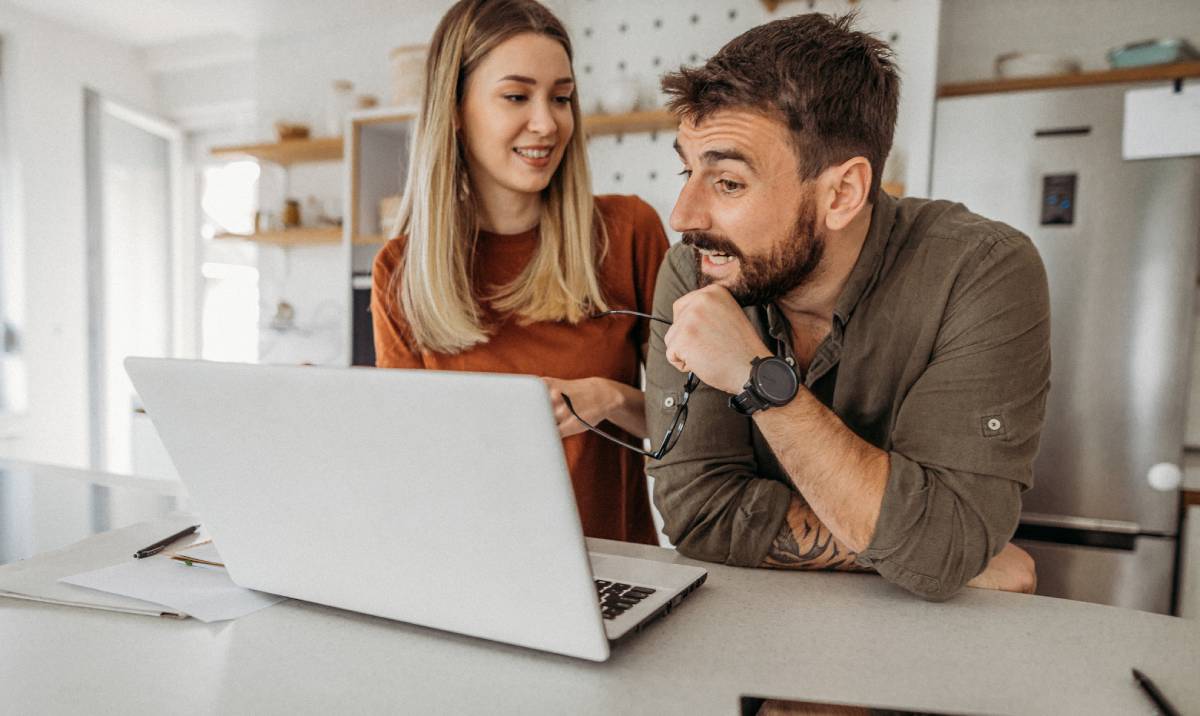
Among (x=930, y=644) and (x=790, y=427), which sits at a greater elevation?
(x=790, y=427)

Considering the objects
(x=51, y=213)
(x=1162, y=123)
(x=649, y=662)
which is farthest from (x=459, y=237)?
(x=51, y=213)

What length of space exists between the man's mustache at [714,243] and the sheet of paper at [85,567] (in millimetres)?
692

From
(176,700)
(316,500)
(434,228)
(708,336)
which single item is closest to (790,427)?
(708,336)

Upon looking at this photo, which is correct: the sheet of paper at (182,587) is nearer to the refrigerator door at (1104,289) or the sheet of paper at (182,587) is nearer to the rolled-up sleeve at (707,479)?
the rolled-up sleeve at (707,479)

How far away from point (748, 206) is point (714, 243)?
0.06 metres

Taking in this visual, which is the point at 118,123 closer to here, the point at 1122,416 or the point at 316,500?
the point at 316,500

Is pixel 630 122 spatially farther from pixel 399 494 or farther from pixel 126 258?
pixel 126 258

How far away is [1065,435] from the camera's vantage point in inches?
81.7

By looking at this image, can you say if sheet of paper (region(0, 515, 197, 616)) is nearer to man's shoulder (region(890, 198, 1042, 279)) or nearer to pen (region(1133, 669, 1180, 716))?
pen (region(1133, 669, 1180, 716))

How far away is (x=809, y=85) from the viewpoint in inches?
35.4

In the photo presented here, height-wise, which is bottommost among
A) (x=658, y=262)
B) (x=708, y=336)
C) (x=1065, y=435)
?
(x=1065, y=435)

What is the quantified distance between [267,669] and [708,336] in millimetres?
515

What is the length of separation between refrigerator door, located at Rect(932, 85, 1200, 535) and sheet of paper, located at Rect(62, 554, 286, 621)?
6.81ft

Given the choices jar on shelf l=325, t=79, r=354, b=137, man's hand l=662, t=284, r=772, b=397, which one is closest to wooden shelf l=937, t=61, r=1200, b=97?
man's hand l=662, t=284, r=772, b=397
